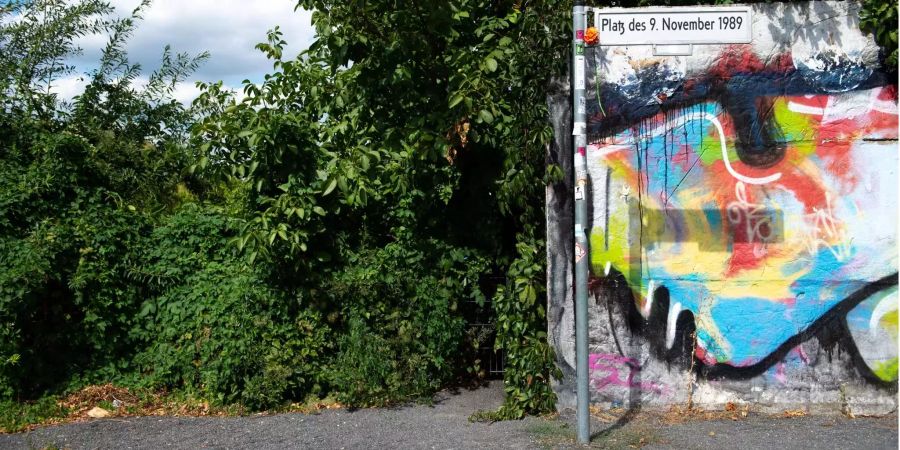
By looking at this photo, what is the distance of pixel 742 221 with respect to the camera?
6883 millimetres

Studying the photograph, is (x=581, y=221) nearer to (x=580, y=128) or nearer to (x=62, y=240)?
(x=580, y=128)

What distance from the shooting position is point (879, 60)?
22.3 ft

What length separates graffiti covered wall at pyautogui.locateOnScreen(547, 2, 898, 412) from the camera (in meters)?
6.82

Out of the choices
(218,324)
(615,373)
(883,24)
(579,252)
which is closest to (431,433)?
(615,373)

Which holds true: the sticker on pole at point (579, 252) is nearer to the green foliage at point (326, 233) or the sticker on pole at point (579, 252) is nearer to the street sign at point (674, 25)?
the green foliage at point (326, 233)

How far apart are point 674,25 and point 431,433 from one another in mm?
3977

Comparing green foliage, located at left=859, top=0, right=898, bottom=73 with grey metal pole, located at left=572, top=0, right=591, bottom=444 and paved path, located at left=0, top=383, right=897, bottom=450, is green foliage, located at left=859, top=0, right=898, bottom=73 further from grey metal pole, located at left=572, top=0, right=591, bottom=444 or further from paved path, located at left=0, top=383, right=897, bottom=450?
paved path, located at left=0, top=383, right=897, bottom=450

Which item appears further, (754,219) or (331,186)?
(331,186)

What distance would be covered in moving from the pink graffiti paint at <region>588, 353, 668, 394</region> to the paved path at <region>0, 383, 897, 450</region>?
28 cm

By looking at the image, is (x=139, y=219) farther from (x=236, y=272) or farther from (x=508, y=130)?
(x=508, y=130)

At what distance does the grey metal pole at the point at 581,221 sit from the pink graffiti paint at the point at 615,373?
82 centimetres

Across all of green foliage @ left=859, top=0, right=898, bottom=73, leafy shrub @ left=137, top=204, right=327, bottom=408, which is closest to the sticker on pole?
leafy shrub @ left=137, top=204, right=327, bottom=408

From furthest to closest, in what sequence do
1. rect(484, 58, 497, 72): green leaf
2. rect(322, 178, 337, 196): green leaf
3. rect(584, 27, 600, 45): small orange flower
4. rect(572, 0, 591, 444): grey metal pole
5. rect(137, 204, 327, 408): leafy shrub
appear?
rect(137, 204, 327, 408): leafy shrub
rect(322, 178, 337, 196): green leaf
rect(484, 58, 497, 72): green leaf
rect(584, 27, 600, 45): small orange flower
rect(572, 0, 591, 444): grey metal pole

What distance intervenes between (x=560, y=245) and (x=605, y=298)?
60 cm
